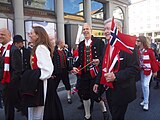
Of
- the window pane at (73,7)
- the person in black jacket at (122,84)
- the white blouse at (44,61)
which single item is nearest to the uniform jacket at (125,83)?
the person in black jacket at (122,84)

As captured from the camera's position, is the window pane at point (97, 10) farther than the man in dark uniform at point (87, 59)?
Yes

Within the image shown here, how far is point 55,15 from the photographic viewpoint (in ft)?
50.7

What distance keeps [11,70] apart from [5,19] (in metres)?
8.86

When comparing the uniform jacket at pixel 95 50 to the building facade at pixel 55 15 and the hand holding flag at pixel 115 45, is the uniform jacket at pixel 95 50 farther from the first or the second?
the building facade at pixel 55 15

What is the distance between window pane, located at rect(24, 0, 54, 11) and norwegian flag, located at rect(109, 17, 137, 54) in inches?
471

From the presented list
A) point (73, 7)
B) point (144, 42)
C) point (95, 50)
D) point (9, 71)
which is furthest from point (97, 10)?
point (9, 71)

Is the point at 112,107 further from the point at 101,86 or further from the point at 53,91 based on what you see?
the point at 53,91

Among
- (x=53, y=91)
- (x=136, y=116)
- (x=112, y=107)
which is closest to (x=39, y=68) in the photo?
(x=53, y=91)

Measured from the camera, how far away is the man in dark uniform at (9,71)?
136 inches

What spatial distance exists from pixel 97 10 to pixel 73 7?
423 centimetres

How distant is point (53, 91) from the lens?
110 inches

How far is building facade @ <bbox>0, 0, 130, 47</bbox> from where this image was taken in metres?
12.4

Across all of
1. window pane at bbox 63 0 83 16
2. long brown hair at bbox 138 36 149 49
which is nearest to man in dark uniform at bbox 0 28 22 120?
long brown hair at bbox 138 36 149 49

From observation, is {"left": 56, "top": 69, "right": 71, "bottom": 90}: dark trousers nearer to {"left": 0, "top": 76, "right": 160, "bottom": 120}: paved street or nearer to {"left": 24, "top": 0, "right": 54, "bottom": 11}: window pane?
{"left": 0, "top": 76, "right": 160, "bottom": 120}: paved street
